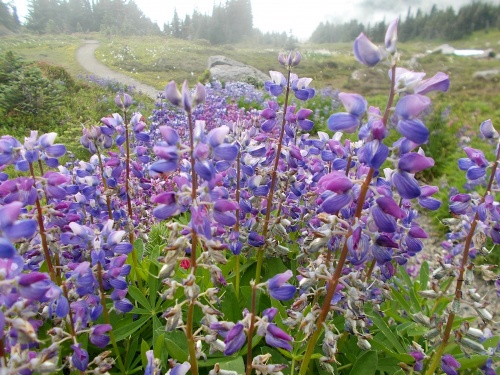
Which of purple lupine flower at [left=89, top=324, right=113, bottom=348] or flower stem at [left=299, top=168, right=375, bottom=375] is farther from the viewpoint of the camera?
purple lupine flower at [left=89, top=324, right=113, bottom=348]

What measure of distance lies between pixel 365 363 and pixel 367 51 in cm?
131

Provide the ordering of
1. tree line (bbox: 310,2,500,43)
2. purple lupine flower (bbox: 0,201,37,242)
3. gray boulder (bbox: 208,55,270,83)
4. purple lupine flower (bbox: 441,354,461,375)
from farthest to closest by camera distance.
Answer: tree line (bbox: 310,2,500,43) < gray boulder (bbox: 208,55,270,83) < purple lupine flower (bbox: 441,354,461,375) < purple lupine flower (bbox: 0,201,37,242)

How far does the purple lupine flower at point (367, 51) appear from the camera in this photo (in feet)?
3.54

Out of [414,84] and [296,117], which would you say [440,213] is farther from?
[414,84]

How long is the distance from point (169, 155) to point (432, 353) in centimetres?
168

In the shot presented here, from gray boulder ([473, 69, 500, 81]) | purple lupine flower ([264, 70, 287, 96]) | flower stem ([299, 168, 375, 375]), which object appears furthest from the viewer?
gray boulder ([473, 69, 500, 81])

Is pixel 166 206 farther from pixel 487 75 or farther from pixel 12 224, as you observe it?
pixel 487 75

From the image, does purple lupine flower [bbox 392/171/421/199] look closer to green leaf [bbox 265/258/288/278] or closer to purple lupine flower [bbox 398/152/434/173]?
purple lupine flower [bbox 398/152/434/173]

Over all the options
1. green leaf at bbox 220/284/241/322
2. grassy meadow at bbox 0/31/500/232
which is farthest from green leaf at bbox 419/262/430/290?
grassy meadow at bbox 0/31/500/232

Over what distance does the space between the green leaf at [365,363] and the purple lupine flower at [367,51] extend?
1231 millimetres

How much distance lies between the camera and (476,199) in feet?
5.57

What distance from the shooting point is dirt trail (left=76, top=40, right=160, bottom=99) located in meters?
17.9

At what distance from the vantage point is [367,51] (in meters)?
1.09

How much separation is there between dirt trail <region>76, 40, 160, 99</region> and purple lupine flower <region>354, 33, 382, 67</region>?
A: 1580cm
